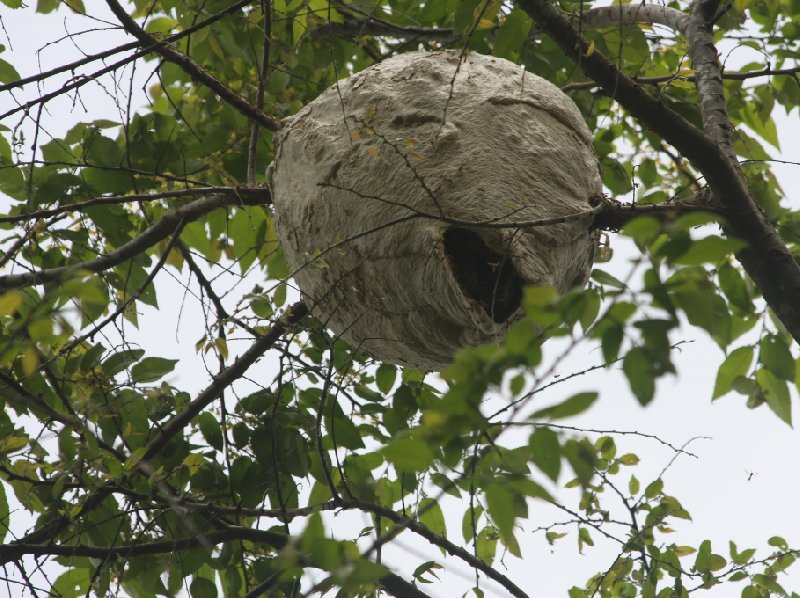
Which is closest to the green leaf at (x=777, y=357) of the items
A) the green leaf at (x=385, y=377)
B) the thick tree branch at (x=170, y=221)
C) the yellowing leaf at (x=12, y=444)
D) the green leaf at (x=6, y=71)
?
the green leaf at (x=385, y=377)

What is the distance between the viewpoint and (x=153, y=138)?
8.14ft

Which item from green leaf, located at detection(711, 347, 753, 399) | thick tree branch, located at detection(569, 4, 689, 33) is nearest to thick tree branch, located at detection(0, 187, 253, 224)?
thick tree branch, located at detection(569, 4, 689, 33)

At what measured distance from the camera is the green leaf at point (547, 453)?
3.03 feet

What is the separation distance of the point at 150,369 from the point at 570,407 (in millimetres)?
1492

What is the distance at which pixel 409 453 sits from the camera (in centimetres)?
91

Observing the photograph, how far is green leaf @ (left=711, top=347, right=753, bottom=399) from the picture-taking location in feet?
6.00

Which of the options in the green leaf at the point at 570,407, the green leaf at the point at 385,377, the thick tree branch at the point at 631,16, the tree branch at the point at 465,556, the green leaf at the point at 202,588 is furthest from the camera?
the green leaf at the point at 385,377

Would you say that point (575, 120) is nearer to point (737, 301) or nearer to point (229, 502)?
point (737, 301)

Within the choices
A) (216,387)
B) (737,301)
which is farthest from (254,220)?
(737,301)

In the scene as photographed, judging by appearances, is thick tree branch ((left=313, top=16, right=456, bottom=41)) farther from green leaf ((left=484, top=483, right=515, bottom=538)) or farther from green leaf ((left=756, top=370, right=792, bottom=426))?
green leaf ((left=484, top=483, right=515, bottom=538))

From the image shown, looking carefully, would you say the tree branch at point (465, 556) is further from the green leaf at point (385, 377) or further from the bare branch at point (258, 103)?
the bare branch at point (258, 103)

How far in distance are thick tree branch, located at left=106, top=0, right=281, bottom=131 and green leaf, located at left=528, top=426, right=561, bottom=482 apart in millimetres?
1436

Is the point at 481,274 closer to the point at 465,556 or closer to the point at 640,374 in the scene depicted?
the point at 465,556

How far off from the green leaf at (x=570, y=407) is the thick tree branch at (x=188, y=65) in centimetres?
145
